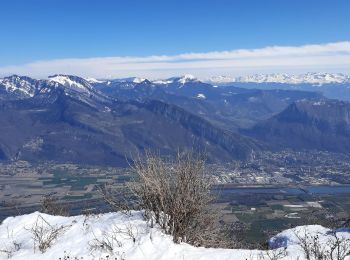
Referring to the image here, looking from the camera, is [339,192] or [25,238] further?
[339,192]

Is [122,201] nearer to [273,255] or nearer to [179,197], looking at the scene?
[179,197]

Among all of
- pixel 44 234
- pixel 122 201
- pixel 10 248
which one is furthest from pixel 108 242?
pixel 10 248

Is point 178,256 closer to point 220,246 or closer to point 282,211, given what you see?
point 220,246

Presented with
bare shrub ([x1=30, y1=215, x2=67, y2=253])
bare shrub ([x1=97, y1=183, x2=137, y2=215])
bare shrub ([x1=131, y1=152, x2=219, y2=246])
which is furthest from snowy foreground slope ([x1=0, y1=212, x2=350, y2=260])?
bare shrub ([x1=131, y1=152, x2=219, y2=246])

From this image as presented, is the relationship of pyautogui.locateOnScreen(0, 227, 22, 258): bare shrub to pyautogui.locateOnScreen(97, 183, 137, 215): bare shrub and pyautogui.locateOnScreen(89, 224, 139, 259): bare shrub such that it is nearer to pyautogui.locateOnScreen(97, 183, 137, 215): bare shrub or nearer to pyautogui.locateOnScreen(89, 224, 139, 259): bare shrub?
pyautogui.locateOnScreen(89, 224, 139, 259): bare shrub

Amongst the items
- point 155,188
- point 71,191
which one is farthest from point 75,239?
point 71,191

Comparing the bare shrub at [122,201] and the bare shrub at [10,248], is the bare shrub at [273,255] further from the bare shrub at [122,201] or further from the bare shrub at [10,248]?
the bare shrub at [10,248]

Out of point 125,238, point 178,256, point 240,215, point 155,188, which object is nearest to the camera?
point 178,256
